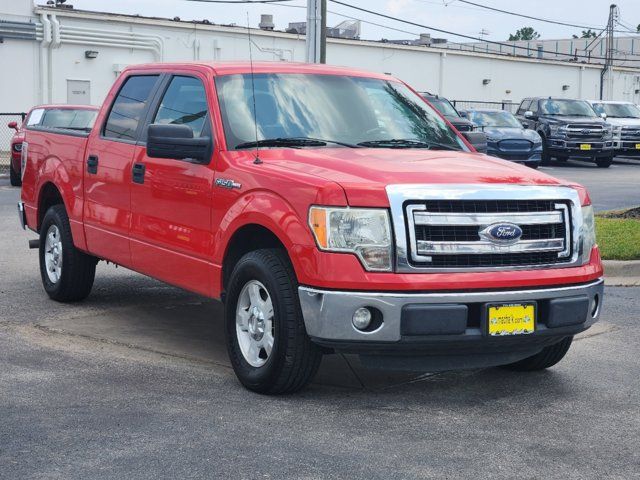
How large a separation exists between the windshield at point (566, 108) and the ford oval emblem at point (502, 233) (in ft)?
91.5

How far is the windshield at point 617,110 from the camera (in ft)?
120

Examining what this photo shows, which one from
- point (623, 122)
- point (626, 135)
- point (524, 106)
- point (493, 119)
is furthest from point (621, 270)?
point (623, 122)

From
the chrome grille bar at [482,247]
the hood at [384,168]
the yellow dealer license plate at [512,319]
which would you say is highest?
the hood at [384,168]

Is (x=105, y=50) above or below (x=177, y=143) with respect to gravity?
above

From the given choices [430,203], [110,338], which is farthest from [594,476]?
[110,338]

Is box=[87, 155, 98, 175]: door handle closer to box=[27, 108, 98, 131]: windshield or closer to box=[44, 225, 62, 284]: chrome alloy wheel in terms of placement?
box=[44, 225, 62, 284]: chrome alloy wheel

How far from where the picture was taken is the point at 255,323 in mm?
6375

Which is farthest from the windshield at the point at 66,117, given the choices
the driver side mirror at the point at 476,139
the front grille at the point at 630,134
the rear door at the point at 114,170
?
the front grille at the point at 630,134

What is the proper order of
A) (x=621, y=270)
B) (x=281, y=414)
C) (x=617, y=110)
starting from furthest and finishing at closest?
(x=617, y=110)
(x=621, y=270)
(x=281, y=414)

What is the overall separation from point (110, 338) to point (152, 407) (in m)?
2.00

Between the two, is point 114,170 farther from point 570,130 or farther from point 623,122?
point 623,122

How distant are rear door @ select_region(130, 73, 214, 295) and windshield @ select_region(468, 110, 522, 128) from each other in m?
22.9

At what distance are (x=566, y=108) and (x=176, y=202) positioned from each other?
27838 millimetres

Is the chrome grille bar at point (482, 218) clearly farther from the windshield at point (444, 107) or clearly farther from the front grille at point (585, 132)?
the front grille at point (585, 132)
